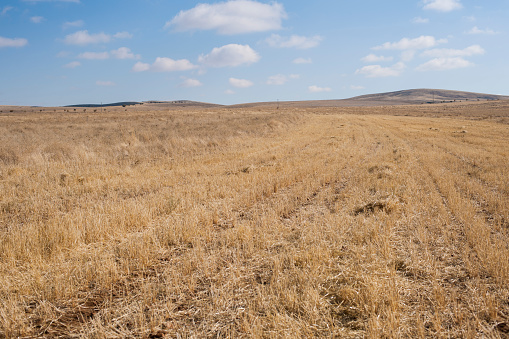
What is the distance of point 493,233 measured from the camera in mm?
5539

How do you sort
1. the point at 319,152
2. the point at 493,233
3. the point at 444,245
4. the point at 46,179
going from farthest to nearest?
the point at 319,152, the point at 46,179, the point at 493,233, the point at 444,245

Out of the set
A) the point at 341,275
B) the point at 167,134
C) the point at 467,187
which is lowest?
the point at 341,275

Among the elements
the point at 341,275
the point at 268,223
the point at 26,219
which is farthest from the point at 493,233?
the point at 26,219

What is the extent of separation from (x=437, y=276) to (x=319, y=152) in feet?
39.5

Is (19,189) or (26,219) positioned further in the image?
(19,189)

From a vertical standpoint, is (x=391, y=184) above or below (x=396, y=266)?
above

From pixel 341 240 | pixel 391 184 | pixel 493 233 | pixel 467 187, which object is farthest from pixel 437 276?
pixel 467 187

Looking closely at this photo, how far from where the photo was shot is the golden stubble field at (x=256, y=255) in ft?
10.9

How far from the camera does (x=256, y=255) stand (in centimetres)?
498

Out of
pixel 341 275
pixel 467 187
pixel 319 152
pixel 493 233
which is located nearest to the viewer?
pixel 341 275

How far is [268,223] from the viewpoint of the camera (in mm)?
6238

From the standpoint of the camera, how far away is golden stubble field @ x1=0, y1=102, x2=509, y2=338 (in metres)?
3.33

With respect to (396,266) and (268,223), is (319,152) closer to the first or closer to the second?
(268,223)

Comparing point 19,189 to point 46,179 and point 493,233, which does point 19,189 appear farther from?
point 493,233
